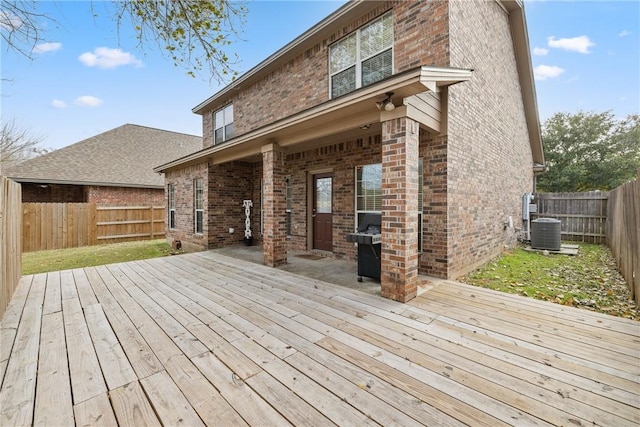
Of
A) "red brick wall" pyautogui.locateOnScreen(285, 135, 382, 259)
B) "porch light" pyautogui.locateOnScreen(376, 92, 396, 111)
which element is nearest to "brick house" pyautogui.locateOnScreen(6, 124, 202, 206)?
"red brick wall" pyautogui.locateOnScreen(285, 135, 382, 259)

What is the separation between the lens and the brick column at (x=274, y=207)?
586 cm

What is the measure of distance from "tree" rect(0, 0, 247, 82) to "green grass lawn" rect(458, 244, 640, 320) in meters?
5.61

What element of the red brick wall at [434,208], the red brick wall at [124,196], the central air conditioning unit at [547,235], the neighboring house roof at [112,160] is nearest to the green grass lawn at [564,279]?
the central air conditioning unit at [547,235]

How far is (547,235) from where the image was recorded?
7.84m

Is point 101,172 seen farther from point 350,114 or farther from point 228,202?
point 350,114

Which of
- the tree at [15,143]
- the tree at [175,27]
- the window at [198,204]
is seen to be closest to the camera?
the tree at [175,27]

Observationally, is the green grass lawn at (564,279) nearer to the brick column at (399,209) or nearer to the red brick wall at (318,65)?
the brick column at (399,209)

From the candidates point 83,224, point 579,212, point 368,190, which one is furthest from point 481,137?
point 83,224

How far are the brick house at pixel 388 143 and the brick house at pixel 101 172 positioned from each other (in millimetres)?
5920

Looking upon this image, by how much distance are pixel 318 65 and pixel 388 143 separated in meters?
4.45

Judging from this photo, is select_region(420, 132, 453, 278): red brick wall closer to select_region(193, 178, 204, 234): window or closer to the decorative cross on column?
the decorative cross on column

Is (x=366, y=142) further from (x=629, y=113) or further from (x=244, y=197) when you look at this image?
(x=629, y=113)

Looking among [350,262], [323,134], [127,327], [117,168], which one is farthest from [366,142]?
[117,168]

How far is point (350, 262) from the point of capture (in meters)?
6.20
